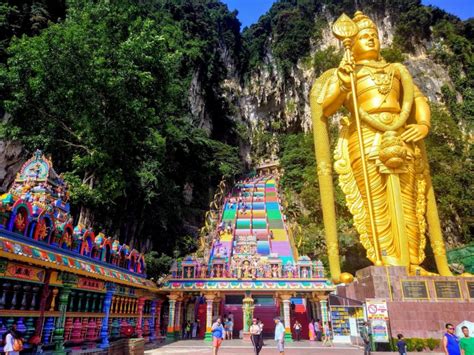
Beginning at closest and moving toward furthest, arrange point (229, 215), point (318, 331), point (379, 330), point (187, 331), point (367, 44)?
1. point (379, 330)
2. point (367, 44)
3. point (318, 331)
4. point (187, 331)
5. point (229, 215)

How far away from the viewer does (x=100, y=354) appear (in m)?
6.61

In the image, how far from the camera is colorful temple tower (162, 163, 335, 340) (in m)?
12.1

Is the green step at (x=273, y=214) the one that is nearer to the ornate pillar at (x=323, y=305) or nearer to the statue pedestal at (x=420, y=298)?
the ornate pillar at (x=323, y=305)

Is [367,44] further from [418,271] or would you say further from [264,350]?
[264,350]

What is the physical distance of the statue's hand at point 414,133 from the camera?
31.1 feet

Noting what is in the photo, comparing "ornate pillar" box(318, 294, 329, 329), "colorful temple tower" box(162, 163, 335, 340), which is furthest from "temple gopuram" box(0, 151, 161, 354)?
"ornate pillar" box(318, 294, 329, 329)

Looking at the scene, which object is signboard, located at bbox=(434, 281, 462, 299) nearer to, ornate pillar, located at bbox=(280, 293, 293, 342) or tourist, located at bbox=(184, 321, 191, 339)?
ornate pillar, located at bbox=(280, 293, 293, 342)

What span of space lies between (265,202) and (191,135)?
7029 mm

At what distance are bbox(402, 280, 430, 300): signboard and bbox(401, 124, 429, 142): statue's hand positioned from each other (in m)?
3.75

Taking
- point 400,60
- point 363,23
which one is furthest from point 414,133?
point 400,60

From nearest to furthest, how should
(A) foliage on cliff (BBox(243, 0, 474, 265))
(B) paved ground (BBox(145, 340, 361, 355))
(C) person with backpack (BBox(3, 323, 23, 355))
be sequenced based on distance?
(C) person with backpack (BBox(3, 323, 23, 355)), (B) paved ground (BBox(145, 340, 361, 355)), (A) foliage on cliff (BBox(243, 0, 474, 265))

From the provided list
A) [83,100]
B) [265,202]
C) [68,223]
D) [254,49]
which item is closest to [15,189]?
[68,223]

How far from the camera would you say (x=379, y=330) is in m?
7.27

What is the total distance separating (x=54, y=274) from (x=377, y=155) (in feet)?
26.7
